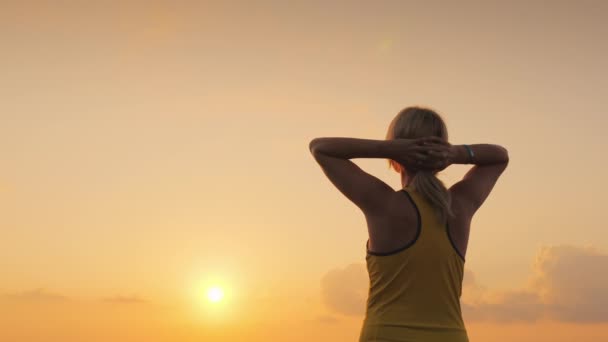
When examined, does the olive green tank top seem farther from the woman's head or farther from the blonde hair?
the woman's head

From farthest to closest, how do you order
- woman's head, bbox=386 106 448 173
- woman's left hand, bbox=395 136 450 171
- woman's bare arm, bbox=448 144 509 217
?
woman's bare arm, bbox=448 144 509 217
woman's head, bbox=386 106 448 173
woman's left hand, bbox=395 136 450 171

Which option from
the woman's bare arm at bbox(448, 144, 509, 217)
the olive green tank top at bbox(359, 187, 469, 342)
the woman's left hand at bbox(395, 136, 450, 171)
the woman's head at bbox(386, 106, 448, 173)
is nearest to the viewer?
the olive green tank top at bbox(359, 187, 469, 342)

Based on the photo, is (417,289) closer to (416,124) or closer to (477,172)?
(416,124)

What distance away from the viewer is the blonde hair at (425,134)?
5547mm

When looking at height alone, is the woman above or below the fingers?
below

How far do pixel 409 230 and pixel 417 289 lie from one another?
0.42 meters

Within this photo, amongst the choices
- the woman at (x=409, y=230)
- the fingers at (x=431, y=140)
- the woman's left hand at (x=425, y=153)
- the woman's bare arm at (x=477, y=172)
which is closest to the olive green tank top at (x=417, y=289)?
the woman at (x=409, y=230)

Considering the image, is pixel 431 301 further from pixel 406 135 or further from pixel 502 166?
pixel 502 166

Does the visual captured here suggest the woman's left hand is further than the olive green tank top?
Yes

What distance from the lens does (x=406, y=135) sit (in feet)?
18.5

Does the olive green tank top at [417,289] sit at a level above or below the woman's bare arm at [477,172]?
below

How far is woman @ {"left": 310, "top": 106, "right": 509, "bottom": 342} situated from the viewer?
5434 mm

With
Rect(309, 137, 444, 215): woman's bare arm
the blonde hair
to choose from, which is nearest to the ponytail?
the blonde hair

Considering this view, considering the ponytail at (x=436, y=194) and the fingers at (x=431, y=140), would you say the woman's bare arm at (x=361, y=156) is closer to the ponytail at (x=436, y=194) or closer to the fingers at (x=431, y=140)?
the fingers at (x=431, y=140)
